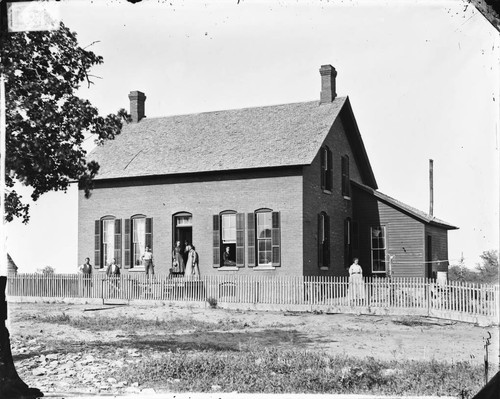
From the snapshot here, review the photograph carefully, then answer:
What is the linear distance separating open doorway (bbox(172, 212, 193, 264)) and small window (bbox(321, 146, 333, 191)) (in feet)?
17.9

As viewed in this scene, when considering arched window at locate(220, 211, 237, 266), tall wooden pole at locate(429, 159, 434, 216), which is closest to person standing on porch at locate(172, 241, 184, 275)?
arched window at locate(220, 211, 237, 266)

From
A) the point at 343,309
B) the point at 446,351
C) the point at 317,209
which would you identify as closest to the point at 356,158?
the point at 317,209

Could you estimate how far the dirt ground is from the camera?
9.24 meters

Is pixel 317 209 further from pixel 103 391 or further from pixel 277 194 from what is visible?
pixel 103 391

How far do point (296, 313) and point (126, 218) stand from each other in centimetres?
675

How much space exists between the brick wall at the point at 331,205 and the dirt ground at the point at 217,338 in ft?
13.7

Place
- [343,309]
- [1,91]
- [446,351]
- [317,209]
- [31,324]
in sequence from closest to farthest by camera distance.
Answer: [1,91] < [446,351] < [31,324] < [343,309] < [317,209]

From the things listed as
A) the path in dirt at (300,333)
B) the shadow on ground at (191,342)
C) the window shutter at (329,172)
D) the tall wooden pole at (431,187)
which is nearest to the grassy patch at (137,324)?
the path in dirt at (300,333)

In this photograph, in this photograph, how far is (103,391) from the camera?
786 cm

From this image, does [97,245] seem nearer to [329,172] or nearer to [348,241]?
[329,172]

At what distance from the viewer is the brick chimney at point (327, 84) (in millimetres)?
24062

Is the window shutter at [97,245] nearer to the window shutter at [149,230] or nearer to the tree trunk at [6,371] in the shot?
the window shutter at [149,230]

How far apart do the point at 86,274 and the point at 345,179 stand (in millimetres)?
12010

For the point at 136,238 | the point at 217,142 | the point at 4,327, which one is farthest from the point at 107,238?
the point at 4,327
